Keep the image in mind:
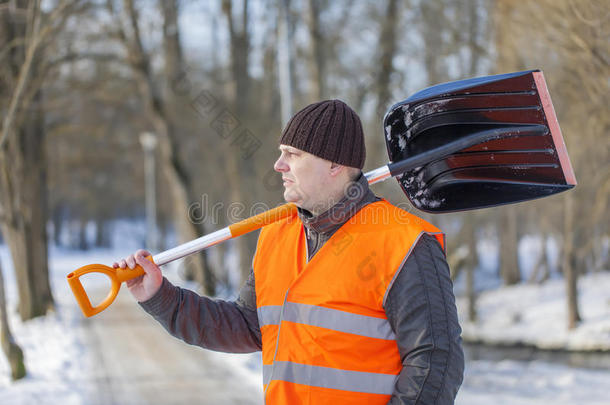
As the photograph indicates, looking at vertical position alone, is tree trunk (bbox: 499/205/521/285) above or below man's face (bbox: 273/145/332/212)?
below

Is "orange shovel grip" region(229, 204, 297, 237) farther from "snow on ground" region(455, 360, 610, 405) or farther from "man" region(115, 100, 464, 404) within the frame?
"snow on ground" region(455, 360, 610, 405)

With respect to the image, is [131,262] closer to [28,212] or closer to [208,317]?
[208,317]

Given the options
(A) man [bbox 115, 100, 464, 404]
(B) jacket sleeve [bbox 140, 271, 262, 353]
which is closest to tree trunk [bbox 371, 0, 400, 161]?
(B) jacket sleeve [bbox 140, 271, 262, 353]

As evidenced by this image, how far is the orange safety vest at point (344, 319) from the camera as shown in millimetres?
1673

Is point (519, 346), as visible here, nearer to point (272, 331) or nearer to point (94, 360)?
point (94, 360)

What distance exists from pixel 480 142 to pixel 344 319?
3.46 ft

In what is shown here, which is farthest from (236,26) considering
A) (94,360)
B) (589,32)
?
(589,32)

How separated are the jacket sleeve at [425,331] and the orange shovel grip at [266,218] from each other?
1.88 ft

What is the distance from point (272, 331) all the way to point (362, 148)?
0.62 meters

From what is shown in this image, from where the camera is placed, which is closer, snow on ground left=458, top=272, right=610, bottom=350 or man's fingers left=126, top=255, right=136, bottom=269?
man's fingers left=126, top=255, right=136, bottom=269

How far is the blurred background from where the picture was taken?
6949 mm

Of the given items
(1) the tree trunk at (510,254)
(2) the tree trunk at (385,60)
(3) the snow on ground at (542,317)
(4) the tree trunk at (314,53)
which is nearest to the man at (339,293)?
(4) the tree trunk at (314,53)

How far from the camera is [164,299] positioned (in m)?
2.03

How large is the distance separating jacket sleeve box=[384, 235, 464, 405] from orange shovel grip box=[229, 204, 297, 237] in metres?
0.57
